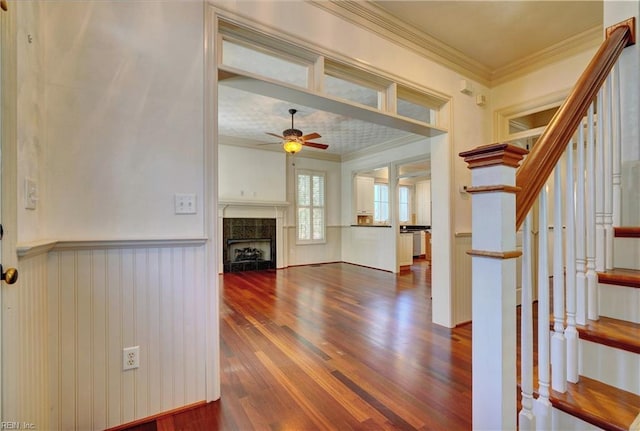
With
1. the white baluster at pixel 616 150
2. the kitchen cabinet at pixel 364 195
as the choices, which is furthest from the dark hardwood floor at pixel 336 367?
the kitchen cabinet at pixel 364 195

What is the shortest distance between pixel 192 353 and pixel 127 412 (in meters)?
0.41

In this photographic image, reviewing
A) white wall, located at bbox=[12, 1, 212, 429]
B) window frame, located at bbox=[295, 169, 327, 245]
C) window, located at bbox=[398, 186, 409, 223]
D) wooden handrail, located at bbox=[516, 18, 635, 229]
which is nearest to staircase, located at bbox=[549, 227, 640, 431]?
wooden handrail, located at bbox=[516, 18, 635, 229]

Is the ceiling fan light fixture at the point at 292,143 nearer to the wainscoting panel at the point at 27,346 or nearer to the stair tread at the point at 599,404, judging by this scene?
the wainscoting panel at the point at 27,346

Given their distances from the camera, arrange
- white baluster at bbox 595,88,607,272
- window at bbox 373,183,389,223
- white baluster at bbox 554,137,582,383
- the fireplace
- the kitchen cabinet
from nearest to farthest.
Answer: white baluster at bbox 554,137,582,383, white baluster at bbox 595,88,607,272, the fireplace, the kitchen cabinet, window at bbox 373,183,389,223

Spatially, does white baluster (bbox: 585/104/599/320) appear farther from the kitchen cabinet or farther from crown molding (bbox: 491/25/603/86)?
the kitchen cabinet

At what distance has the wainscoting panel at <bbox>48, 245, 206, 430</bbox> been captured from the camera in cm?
145

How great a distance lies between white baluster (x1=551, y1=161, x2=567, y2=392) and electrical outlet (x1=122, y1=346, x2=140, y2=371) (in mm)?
1936

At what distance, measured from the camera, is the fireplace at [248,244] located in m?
6.16

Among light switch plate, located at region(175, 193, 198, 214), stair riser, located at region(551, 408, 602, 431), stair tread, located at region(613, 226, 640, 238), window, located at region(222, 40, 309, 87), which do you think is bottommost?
stair riser, located at region(551, 408, 602, 431)

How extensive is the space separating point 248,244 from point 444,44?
5.24 metres

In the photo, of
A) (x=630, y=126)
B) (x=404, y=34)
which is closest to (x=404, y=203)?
(x=404, y=34)

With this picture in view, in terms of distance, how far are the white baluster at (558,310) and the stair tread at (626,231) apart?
700 millimetres

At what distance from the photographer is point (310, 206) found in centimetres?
714

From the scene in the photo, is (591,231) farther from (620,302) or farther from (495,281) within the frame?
(495,281)
